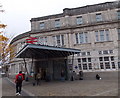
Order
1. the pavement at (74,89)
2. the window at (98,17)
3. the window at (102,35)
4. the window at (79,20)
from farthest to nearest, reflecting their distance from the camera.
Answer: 1. the window at (79,20)
2. the window at (98,17)
3. the window at (102,35)
4. the pavement at (74,89)

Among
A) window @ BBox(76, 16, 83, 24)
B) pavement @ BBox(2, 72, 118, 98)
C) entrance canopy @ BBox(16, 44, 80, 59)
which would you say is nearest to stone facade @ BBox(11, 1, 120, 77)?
window @ BBox(76, 16, 83, 24)

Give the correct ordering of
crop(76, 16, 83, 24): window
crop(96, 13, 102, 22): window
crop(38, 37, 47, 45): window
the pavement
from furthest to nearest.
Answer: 1. crop(38, 37, 47, 45): window
2. crop(76, 16, 83, 24): window
3. crop(96, 13, 102, 22): window
4. the pavement

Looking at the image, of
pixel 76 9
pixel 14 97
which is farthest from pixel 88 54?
pixel 14 97

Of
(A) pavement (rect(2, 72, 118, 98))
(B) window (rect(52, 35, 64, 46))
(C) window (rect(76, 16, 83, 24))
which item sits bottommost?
(A) pavement (rect(2, 72, 118, 98))

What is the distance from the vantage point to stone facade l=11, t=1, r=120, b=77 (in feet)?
68.3

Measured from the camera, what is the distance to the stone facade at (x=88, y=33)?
20819 millimetres

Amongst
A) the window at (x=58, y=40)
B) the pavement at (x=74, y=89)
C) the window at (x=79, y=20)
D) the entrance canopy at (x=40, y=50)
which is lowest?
the pavement at (x=74, y=89)

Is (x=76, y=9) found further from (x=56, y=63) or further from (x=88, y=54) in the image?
(x=56, y=63)

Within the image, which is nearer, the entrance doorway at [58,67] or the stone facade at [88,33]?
the stone facade at [88,33]

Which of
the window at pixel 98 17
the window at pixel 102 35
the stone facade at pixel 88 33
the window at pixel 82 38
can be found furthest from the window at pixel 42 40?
the window at pixel 98 17

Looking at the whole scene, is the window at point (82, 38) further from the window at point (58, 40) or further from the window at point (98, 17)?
the window at point (98, 17)

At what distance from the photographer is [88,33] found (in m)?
22.3

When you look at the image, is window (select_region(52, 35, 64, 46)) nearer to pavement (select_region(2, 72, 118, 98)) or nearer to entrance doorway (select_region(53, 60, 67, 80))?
entrance doorway (select_region(53, 60, 67, 80))

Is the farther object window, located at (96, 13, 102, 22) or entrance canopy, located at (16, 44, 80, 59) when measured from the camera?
window, located at (96, 13, 102, 22)
